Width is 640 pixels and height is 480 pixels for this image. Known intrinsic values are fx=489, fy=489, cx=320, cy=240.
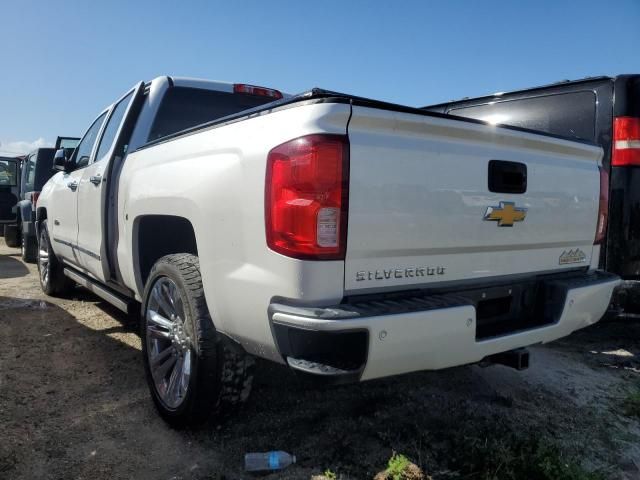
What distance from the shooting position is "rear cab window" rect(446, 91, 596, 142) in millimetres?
4039

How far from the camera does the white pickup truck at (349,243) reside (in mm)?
1869

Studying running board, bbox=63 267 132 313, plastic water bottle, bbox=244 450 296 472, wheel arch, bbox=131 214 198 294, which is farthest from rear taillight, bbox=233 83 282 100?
plastic water bottle, bbox=244 450 296 472

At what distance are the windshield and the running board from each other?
8.38 meters

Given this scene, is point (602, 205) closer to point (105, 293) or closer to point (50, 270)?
point (105, 293)

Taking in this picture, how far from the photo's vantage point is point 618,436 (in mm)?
2777

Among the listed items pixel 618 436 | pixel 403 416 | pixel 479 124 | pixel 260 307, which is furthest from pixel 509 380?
pixel 260 307

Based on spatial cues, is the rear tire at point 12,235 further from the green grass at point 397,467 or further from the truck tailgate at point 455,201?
the truck tailgate at point 455,201

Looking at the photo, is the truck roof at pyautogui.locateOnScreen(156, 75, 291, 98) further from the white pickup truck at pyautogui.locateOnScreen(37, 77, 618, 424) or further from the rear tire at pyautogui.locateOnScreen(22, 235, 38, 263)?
the rear tire at pyautogui.locateOnScreen(22, 235, 38, 263)

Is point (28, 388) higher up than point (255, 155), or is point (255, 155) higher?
point (255, 155)

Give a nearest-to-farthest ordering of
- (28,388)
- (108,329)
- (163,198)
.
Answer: (163,198) < (28,388) < (108,329)

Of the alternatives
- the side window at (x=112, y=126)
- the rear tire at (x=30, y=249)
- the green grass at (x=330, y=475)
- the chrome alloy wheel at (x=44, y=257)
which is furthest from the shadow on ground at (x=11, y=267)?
the green grass at (x=330, y=475)

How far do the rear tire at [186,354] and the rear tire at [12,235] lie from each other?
992cm

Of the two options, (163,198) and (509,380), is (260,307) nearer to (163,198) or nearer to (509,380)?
(163,198)

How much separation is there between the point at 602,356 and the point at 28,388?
14.5ft
